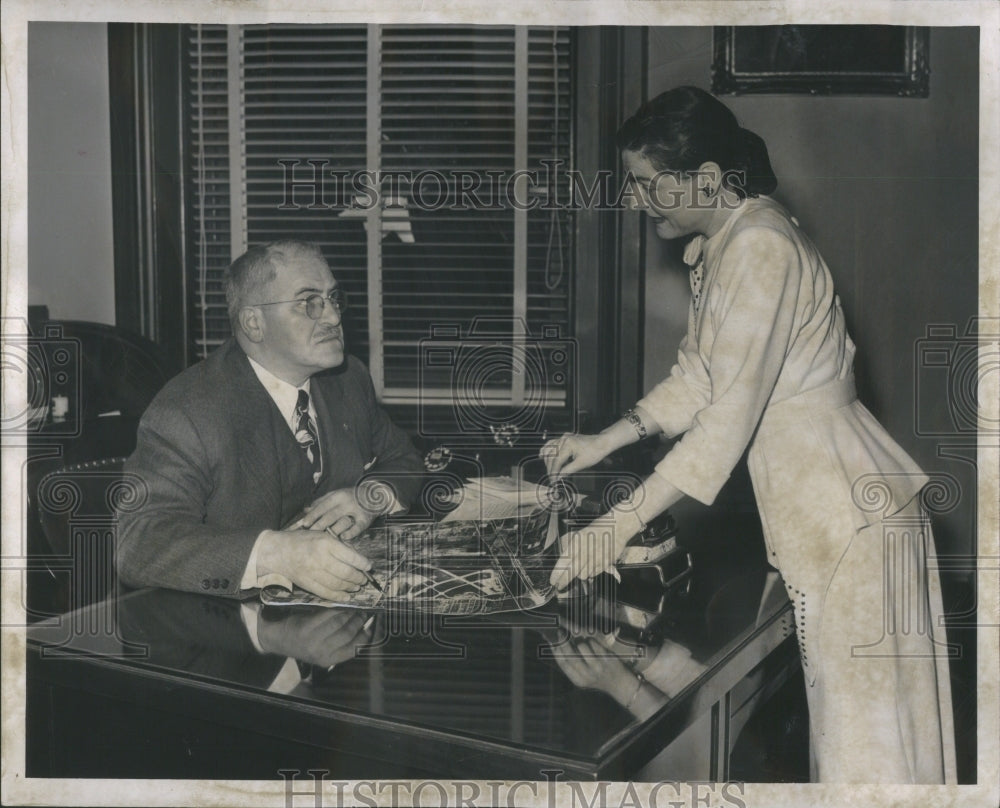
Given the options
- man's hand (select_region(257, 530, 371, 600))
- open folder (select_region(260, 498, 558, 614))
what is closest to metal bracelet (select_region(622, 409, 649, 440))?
open folder (select_region(260, 498, 558, 614))

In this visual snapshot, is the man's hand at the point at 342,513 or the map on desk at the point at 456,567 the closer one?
the map on desk at the point at 456,567

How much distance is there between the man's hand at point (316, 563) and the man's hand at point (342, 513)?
129 millimetres

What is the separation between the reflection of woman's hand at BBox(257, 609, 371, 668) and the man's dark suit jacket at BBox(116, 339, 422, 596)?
0.15 m

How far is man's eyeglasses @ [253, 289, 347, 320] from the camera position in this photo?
1.99 metres

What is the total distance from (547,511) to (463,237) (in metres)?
0.60

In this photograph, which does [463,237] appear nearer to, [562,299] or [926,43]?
[562,299]

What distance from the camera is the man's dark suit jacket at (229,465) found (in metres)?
1.83

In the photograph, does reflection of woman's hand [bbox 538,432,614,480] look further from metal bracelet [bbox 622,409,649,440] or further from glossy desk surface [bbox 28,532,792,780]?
glossy desk surface [bbox 28,532,792,780]

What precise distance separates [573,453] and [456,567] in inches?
13.6

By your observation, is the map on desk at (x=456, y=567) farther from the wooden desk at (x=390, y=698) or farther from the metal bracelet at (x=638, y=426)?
the metal bracelet at (x=638, y=426)

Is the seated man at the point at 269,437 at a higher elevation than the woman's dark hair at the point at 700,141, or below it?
below

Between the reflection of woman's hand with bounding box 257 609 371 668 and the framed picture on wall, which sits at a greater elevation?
the framed picture on wall

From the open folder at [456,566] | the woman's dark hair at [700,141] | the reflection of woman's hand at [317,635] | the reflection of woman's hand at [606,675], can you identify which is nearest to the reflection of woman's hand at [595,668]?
the reflection of woman's hand at [606,675]

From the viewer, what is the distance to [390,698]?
1.54m
